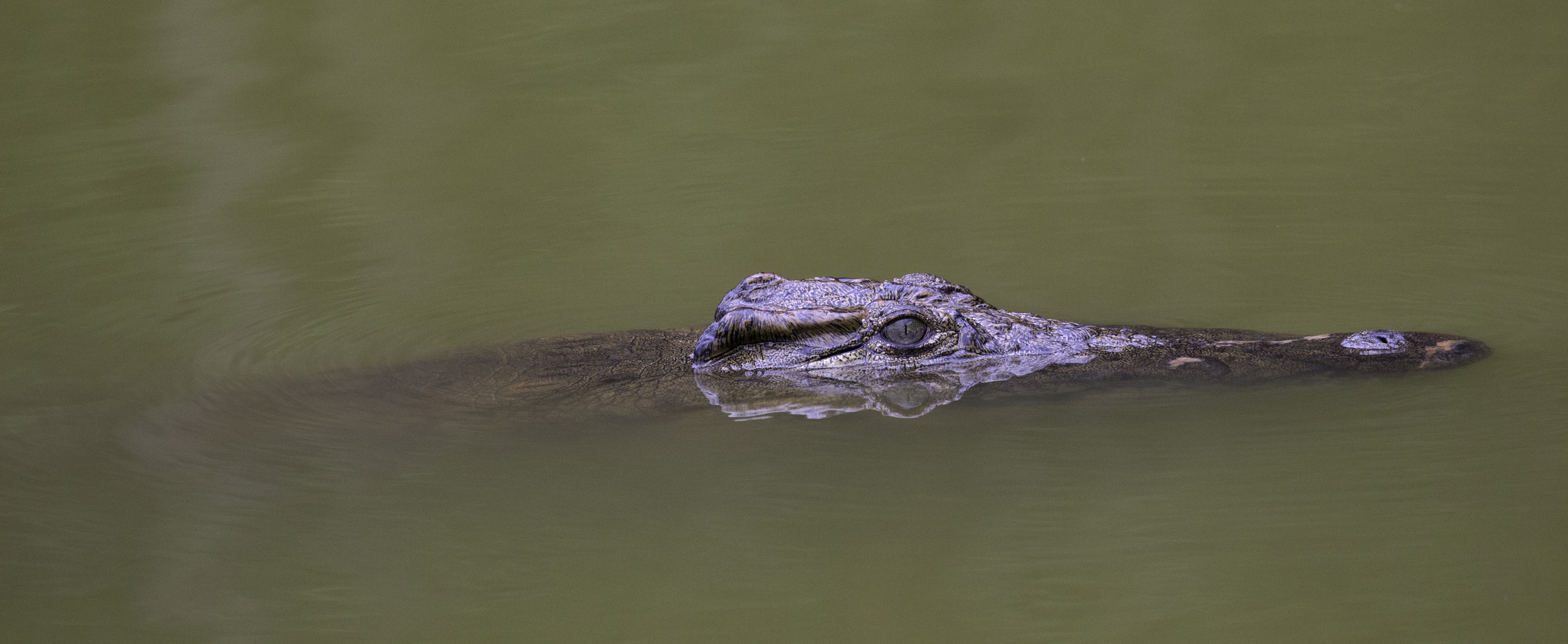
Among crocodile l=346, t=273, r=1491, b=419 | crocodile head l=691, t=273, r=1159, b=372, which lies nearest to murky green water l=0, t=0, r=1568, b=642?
crocodile l=346, t=273, r=1491, b=419

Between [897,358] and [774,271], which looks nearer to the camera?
[897,358]

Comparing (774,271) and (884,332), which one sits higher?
(884,332)

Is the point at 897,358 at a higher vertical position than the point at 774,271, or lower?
higher

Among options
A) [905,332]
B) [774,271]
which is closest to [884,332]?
[905,332]

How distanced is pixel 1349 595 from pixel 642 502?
1.99 metres

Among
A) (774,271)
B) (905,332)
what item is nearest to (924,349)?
(905,332)

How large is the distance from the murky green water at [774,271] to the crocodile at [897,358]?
115 millimetres

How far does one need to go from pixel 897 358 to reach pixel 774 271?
6.92 feet

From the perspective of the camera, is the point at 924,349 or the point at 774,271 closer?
the point at 924,349

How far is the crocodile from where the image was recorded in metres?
4.33

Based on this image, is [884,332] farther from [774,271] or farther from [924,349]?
[774,271]

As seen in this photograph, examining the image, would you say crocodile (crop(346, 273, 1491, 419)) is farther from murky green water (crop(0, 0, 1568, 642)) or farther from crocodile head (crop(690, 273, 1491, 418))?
murky green water (crop(0, 0, 1568, 642))

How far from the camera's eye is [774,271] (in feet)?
21.5

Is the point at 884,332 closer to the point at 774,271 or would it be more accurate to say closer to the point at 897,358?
the point at 897,358
